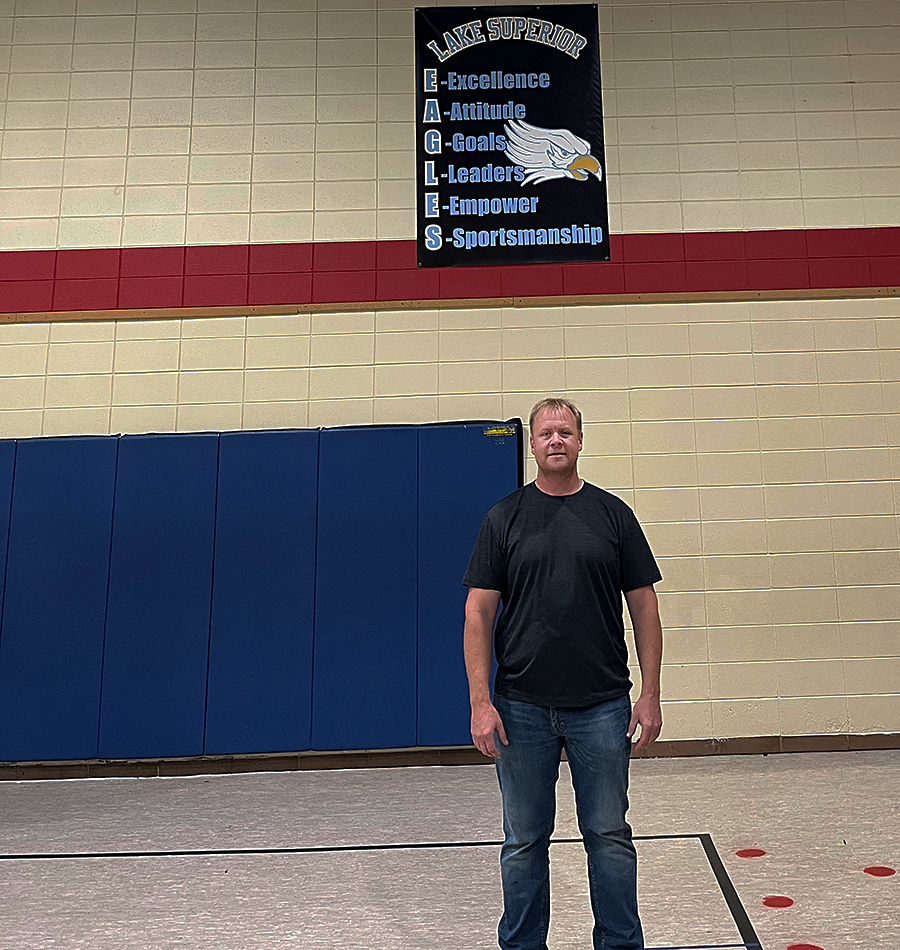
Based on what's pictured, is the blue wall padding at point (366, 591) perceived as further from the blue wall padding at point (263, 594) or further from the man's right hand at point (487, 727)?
the man's right hand at point (487, 727)

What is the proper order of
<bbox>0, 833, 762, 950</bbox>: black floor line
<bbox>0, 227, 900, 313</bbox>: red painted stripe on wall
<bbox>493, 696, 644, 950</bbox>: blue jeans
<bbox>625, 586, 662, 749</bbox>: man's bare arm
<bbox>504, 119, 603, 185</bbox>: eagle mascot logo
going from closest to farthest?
<bbox>493, 696, 644, 950</bbox>: blue jeans
<bbox>625, 586, 662, 749</bbox>: man's bare arm
<bbox>0, 833, 762, 950</bbox>: black floor line
<bbox>0, 227, 900, 313</bbox>: red painted stripe on wall
<bbox>504, 119, 603, 185</bbox>: eagle mascot logo

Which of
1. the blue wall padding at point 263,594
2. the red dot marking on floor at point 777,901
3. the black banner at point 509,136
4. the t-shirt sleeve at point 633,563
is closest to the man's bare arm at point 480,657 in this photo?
the t-shirt sleeve at point 633,563

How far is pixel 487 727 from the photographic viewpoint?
1841 millimetres

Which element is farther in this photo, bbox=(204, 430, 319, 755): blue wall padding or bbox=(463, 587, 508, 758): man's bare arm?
bbox=(204, 430, 319, 755): blue wall padding

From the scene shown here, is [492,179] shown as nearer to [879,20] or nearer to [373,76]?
[373,76]


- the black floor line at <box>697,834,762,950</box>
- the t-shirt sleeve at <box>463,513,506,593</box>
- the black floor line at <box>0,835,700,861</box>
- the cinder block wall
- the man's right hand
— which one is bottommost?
the black floor line at <box>0,835,700,861</box>

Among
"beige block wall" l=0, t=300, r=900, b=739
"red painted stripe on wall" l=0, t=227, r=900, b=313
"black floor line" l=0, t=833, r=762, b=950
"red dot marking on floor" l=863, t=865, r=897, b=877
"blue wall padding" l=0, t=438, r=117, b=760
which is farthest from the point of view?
"red painted stripe on wall" l=0, t=227, r=900, b=313

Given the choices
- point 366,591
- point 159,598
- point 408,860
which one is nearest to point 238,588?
point 159,598

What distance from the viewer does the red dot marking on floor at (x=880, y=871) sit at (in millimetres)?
2542

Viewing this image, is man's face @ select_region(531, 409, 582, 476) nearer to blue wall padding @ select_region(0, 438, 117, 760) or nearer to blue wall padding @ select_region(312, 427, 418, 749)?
blue wall padding @ select_region(312, 427, 418, 749)

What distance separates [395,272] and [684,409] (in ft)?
6.43

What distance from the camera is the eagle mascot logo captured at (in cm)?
488

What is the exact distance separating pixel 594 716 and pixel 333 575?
2783 millimetres

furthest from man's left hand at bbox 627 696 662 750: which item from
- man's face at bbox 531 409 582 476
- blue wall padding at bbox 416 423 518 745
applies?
blue wall padding at bbox 416 423 518 745
